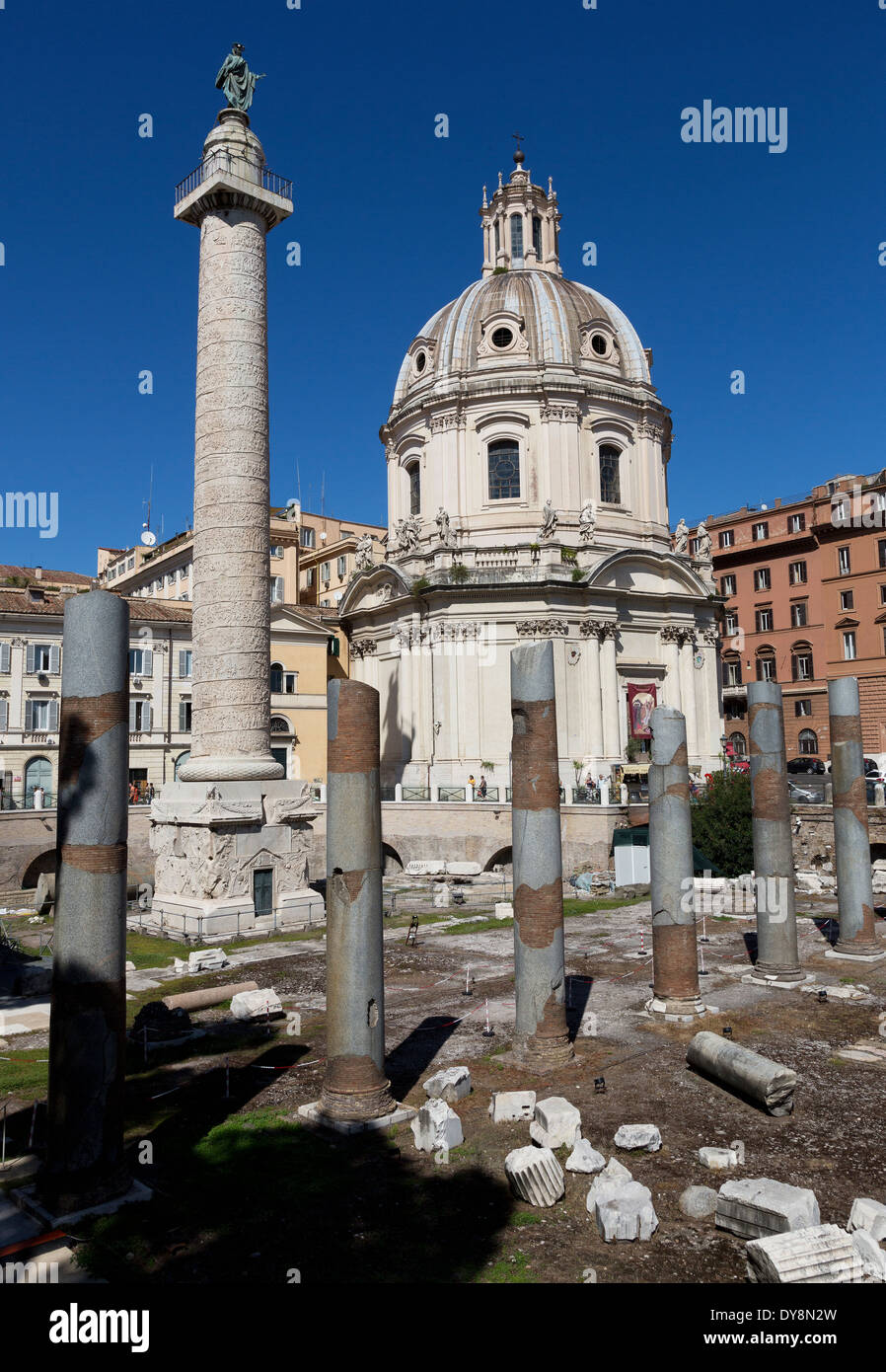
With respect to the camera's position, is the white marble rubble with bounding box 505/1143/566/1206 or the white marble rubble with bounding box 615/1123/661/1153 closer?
the white marble rubble with bounding box 505/1143/566/1206

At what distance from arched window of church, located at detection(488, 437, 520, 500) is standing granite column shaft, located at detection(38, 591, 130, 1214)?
105ft

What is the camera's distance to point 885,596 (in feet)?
153

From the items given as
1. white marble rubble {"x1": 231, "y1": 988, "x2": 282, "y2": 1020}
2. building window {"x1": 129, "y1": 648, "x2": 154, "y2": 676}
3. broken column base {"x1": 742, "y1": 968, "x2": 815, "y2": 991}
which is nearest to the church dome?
building window {"x1": 129, "y1": 648, "x2": 154, "y2": 676}

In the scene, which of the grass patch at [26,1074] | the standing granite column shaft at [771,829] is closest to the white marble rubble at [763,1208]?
the grass patch at [26,1074]

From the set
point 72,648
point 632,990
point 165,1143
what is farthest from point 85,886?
point 632,990

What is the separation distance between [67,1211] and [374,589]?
34.5 meters

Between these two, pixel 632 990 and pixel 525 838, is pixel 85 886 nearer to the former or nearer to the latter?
pixel 525 838

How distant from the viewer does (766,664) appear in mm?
54125

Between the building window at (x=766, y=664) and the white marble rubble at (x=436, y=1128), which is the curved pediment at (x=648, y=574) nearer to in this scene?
the building window at (x=766, y=664)

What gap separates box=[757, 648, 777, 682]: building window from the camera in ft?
176

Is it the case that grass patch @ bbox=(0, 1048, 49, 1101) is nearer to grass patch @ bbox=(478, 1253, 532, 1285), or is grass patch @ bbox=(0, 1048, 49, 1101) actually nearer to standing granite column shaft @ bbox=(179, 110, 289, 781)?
grass patch @ bbox=(478, 1253, 532, 1285)

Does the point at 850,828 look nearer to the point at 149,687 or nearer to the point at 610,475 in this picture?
the point at 610,475
